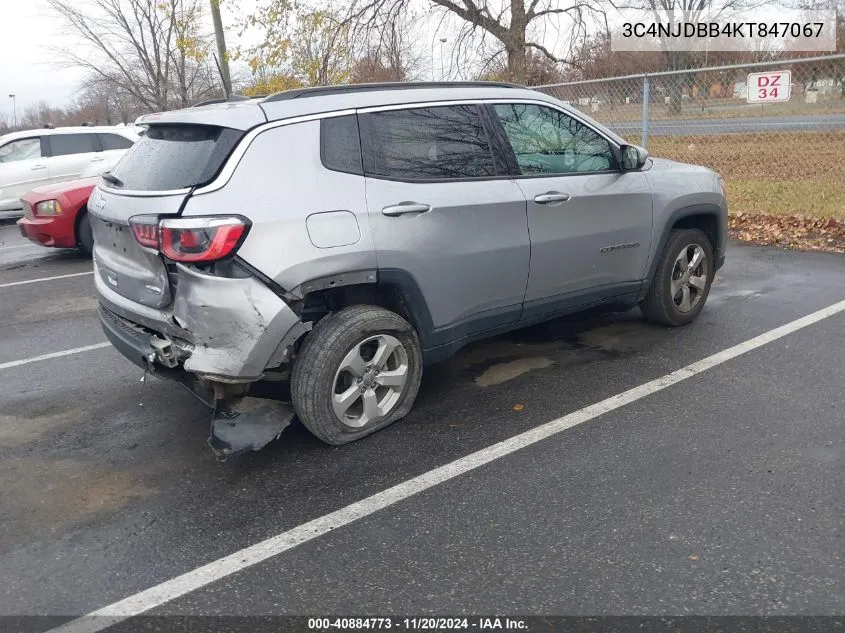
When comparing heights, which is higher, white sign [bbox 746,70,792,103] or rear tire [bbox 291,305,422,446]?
white sign [bbox 746,70,792,103]

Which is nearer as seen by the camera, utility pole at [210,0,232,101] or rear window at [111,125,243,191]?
rear window at [111,125,243,191]

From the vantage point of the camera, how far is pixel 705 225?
217 inches

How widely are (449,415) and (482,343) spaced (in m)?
1.31

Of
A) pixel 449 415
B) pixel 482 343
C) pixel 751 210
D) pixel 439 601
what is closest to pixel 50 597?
pixel 439 601

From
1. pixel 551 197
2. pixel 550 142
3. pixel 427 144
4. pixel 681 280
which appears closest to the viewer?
pixel 427 144

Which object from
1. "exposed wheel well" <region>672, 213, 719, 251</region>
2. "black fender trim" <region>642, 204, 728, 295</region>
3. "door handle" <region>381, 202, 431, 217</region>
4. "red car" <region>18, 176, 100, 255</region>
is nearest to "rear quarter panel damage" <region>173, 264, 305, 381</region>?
"door handle" <region>381, 202, 431, 217</region>

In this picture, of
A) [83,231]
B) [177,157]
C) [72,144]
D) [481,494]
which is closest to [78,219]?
[83,231]

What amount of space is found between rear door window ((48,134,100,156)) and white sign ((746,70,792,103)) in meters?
10.5

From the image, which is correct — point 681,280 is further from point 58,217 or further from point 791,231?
point 58,217

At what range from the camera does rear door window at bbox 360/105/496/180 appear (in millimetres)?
3793

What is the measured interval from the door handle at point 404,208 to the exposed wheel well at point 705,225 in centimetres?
240

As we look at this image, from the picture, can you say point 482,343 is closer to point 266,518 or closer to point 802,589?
point 266,518

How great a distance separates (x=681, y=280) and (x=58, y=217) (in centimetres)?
735

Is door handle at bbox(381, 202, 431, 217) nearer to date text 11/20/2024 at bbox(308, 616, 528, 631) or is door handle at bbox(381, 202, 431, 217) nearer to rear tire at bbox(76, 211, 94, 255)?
date text 11/20/2024 at bbox(308, 616, 528, 631)
